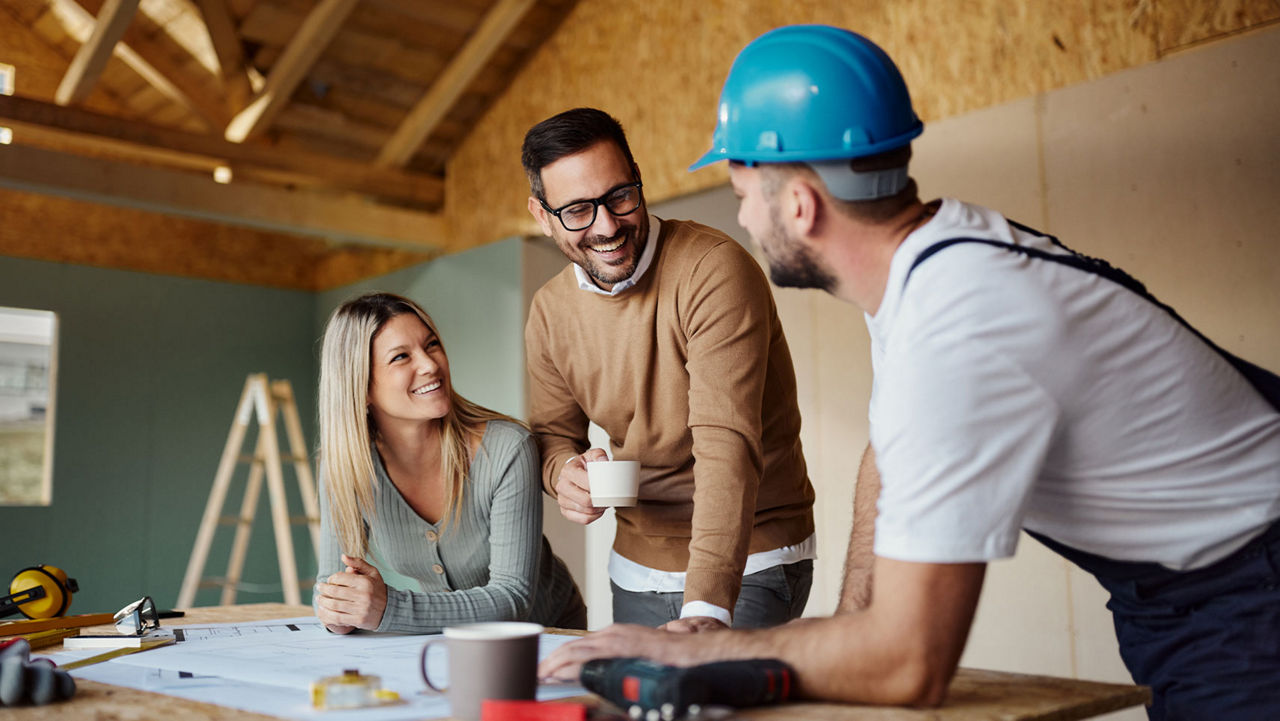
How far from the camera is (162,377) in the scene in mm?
6289

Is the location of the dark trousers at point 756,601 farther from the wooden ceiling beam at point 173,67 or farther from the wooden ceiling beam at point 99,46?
the wooden ceiling beam at point 173,67

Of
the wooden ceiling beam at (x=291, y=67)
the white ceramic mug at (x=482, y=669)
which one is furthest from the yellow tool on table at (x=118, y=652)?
the wooden ceiling beam at (x=291, y=67)

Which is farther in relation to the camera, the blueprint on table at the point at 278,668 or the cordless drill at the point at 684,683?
the blueprint on table at the point at 278,668

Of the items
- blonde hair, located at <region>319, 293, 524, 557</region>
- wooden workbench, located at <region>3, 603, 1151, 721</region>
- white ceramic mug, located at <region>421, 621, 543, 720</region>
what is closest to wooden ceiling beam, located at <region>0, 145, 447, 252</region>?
blonde hair, located at <region>319, 293, 524, 557</region>

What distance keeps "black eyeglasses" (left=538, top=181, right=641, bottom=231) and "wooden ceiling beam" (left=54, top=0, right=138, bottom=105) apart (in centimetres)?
365

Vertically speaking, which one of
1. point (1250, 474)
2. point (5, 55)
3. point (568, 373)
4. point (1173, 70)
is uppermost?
point (5, 55)

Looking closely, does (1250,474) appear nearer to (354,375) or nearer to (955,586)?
(955,586)

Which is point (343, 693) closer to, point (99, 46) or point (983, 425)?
point (983, 425)

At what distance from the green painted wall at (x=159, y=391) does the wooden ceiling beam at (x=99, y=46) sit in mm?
1516

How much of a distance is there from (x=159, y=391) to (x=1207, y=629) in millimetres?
6262

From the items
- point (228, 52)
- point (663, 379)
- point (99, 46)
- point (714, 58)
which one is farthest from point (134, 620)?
point (228, 52)

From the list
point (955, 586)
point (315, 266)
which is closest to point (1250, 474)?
point (955, 586)

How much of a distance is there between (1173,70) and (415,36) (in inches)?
144

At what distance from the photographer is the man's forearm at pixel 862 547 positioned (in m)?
1.30
